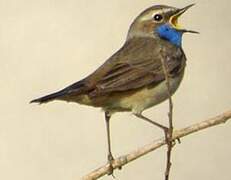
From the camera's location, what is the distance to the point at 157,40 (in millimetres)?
3518

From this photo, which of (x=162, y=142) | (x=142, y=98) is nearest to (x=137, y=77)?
(x=142, y=98)

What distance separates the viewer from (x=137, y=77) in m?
3.31

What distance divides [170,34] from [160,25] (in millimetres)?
66

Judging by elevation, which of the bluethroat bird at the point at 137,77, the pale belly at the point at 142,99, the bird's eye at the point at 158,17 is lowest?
the pale belly at the point at 142,99

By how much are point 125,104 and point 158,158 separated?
126cm

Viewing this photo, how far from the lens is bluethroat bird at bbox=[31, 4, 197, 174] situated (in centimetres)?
318

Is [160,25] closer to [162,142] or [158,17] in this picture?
[158,17]

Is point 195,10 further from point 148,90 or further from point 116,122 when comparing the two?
point 148,90

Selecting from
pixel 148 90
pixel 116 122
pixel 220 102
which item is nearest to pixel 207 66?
pixel 220 102

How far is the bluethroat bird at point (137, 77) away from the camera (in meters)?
3.18

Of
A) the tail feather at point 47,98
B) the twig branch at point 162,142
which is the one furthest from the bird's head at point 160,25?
the twig branch at point 162,142

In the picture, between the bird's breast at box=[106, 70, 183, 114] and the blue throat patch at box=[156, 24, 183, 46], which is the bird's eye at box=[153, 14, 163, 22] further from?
the bird's breast at box=[106, 70, 183, 114]

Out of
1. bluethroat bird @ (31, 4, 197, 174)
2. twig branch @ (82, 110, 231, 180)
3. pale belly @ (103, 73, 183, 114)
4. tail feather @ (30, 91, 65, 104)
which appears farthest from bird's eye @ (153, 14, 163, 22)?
twig branch @ (82, 110, 231, 180)

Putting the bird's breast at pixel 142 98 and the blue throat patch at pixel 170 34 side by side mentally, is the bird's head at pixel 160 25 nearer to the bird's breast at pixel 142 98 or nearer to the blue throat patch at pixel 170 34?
the blue throat patch at pixel 170 34
